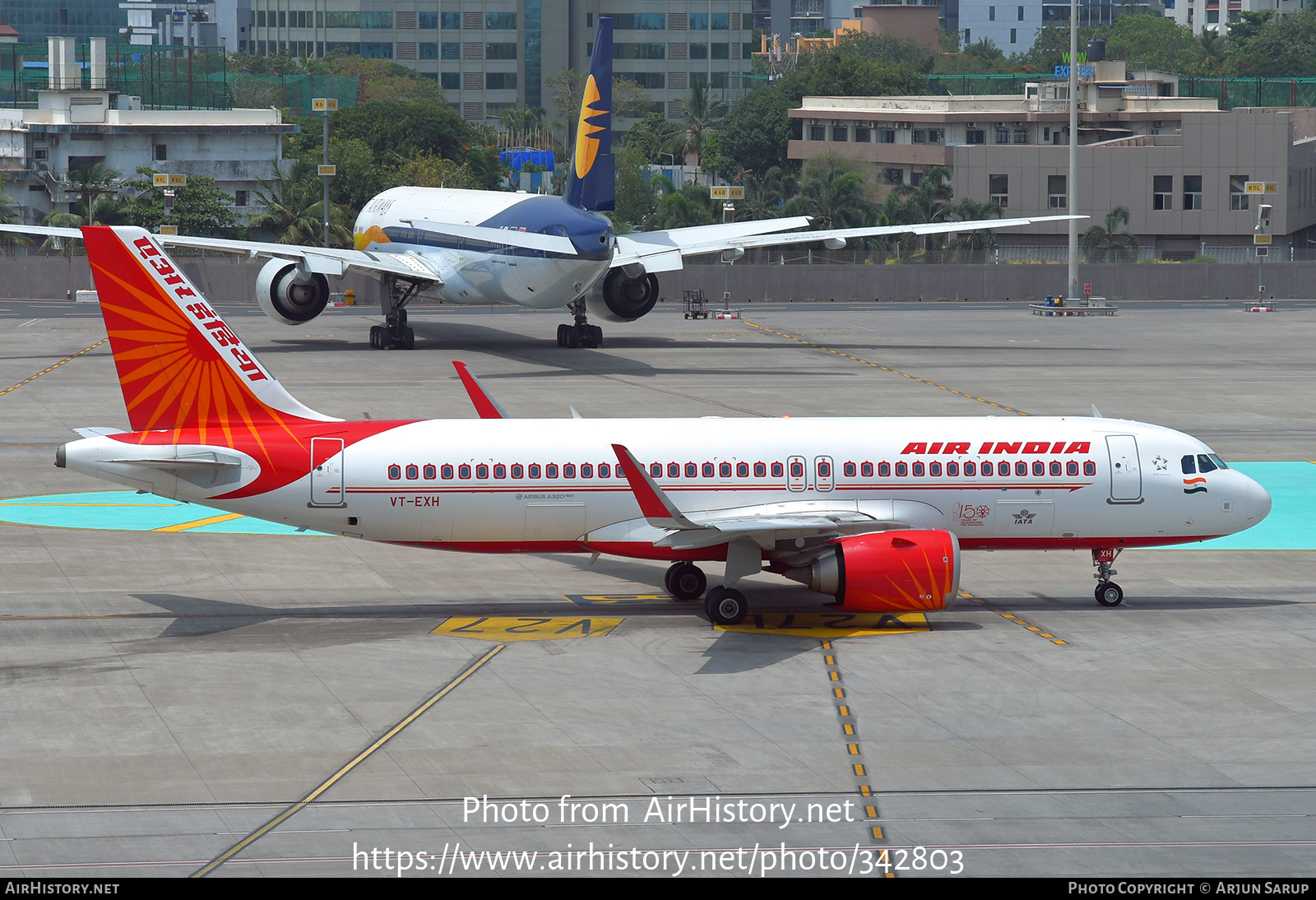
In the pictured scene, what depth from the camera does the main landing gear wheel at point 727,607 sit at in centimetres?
2877

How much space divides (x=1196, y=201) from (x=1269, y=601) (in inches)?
4272

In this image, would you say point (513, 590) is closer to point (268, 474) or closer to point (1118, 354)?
point (268, 474)

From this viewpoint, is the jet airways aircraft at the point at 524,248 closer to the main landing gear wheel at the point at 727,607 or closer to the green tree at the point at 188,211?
the main landing gear wheel at the point at 727,607

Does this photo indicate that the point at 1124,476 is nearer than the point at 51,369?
Yes

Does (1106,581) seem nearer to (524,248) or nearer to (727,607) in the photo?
(727,607)

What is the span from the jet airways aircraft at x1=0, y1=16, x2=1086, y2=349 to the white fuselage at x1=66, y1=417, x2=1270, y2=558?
36.1 m

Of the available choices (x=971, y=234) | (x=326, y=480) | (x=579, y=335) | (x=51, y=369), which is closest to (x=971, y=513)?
(x=326, y=480)

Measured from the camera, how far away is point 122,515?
4006 centimetres

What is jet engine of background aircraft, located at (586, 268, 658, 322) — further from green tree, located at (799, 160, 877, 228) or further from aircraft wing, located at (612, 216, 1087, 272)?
green tree, located at (799, 160, 877, 228)

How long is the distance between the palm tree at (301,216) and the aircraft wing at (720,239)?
44.3m

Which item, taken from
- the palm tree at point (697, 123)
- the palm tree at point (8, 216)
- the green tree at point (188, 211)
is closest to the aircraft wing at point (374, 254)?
the palm tree at point (8, 216)

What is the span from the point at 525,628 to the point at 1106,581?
39.8 feet

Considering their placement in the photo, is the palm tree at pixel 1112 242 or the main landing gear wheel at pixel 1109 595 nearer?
the main landing gear wheel at pixel 1109 595
